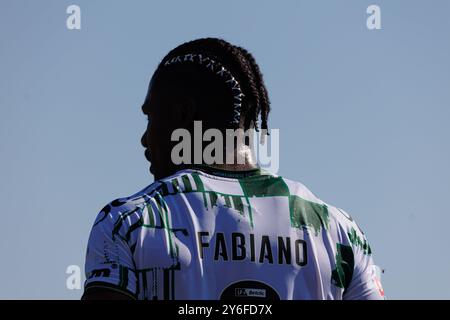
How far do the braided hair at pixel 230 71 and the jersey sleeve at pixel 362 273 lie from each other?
960mm

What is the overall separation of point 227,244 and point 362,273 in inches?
37.4

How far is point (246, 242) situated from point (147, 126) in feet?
4.17

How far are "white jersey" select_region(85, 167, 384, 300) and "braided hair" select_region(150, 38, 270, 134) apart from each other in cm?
48

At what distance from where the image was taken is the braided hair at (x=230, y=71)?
6750 mm

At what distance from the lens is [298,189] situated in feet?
21.5

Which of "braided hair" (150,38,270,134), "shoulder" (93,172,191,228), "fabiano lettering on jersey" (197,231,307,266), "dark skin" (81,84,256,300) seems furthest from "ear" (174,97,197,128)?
"fabiano lettering on jersey" (197,231,307,266)

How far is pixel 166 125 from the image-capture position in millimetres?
6789

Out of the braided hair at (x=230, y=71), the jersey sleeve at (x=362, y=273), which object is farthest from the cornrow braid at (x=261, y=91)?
the jersey sleeve at (x=362, y=273)

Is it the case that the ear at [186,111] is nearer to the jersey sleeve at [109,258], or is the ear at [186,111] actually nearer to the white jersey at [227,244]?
the white jersey at [227,244]

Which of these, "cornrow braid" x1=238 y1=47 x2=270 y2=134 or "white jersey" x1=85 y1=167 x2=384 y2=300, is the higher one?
"cornrow braid" x1=238 y1=47 x2=270 y2=134

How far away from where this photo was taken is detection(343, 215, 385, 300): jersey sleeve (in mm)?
6469

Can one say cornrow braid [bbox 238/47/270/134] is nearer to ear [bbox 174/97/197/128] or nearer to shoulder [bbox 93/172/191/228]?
ear [bbox 174/97/197/128]
